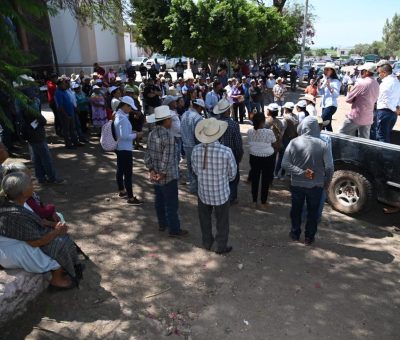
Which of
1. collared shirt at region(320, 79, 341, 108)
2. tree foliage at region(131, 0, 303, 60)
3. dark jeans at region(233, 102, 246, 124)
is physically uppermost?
tree foliage at region(131, 0, 303, 60)

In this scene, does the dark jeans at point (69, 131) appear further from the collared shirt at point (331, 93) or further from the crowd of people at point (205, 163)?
the collared shirt at point (331, 93)

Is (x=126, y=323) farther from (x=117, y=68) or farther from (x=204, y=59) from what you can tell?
(x=117, y=68)

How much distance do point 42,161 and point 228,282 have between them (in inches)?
176

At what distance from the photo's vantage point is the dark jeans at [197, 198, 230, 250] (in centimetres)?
475

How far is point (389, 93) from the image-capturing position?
22.5 ft

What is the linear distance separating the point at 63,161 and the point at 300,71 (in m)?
23.3

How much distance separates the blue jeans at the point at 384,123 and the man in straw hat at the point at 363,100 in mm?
181

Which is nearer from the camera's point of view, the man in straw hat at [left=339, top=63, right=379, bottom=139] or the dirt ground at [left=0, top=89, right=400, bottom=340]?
the dirt ground at [left=0, top=89, right=400, bottom=340]

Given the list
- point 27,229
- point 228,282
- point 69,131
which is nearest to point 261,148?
point 228,282

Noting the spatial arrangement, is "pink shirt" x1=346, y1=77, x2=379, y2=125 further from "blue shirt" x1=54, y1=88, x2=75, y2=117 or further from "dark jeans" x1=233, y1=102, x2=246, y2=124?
"dark jeans" x1=233, y1=102, x2=246, y2=124

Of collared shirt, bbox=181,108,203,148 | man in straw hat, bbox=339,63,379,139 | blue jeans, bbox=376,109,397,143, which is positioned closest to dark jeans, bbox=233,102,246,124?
man in straw hat, bbox=339,63,379,139

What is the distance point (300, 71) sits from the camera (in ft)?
92.9

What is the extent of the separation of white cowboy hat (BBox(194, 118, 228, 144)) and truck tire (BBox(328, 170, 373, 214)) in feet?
7.99

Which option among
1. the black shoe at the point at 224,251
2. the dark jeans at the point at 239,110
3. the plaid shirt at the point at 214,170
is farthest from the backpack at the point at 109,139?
the dark jeans at the point at 239,110
